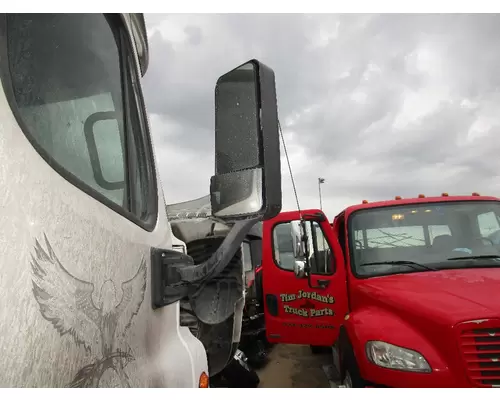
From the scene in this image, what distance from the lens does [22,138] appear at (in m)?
0.90

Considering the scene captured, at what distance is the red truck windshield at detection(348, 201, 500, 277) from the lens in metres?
3.54

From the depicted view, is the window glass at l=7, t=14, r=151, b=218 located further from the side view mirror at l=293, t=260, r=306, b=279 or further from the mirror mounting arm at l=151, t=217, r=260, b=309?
the side view mirror at l=293, t=260, r=306, b=279

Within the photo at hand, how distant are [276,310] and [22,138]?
12.6 feet

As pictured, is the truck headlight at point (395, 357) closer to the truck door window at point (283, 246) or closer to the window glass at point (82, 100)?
the truck door window at point (283, 246)

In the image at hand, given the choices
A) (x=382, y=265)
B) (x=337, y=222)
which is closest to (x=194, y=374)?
(x=382, y=265)

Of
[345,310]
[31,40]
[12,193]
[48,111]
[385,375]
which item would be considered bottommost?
[385,375]

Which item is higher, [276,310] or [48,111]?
[48,111]

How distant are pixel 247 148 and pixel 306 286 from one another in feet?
10.3

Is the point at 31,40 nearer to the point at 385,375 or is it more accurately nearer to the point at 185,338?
the point at 185,338

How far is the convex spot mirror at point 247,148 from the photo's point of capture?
130 cm

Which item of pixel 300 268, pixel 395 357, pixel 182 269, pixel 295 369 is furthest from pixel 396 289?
pixel 295 369

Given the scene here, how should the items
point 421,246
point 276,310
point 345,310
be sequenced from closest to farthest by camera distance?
1. point 421,246
2. point 345,310
3. point 276,310

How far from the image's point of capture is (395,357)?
2.60m

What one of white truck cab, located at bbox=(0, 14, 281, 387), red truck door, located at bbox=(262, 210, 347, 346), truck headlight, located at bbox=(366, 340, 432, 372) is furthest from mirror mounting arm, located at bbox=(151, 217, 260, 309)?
red truck door, located at bbox=(262, 210, 347, 346)
